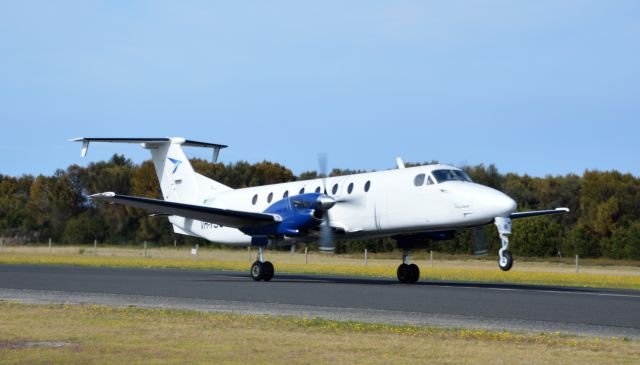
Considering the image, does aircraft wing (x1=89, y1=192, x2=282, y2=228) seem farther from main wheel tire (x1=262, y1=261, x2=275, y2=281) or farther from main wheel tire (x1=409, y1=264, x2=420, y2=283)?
main wheel tire (x1=409, y1=264, x2=420, y2=283)

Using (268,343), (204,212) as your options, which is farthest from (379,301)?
(204,212)

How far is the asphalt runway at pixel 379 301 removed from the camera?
16.7 meters

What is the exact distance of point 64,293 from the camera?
75.6ft

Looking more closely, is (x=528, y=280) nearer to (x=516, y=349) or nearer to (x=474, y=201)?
(x=474, y=201)

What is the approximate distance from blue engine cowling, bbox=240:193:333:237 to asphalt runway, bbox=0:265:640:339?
87.4 inches

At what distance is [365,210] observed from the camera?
29.2m

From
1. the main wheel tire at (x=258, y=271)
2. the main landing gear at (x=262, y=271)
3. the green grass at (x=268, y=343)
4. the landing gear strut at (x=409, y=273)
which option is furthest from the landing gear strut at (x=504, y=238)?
the green grass at (x=268, y=343)

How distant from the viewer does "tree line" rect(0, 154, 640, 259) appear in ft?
198

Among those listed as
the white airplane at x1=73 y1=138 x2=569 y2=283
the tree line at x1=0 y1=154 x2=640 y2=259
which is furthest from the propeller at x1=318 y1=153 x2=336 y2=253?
the tree line at x1=0 y1=154 x2=640 y2=259

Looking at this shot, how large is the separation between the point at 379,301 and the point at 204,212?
1087 centimetres

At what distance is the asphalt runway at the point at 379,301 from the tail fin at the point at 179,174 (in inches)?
349

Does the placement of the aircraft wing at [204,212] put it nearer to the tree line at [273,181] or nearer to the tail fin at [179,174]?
the tail fin at [179,174]

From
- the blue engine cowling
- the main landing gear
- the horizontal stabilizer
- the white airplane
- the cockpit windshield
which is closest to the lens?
the white airplane

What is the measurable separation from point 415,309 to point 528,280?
17.7m
